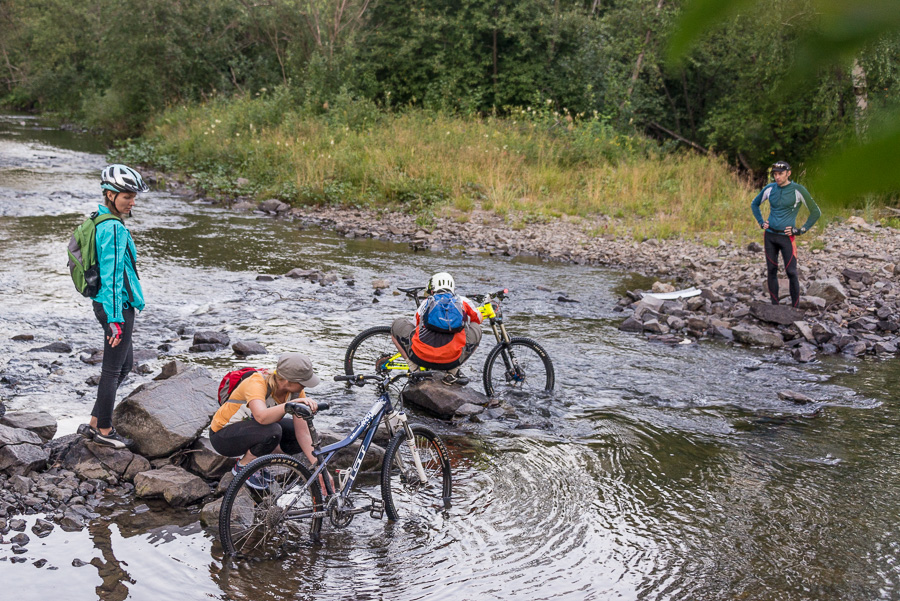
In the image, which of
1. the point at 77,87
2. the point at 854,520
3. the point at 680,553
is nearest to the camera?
the point at 680,553

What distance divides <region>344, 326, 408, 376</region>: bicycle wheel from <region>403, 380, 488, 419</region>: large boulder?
525mm

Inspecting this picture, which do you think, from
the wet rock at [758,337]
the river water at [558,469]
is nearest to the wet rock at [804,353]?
the river water at [558,469]

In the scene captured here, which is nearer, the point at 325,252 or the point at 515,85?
the point at 325,252

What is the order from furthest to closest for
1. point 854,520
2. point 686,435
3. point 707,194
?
point 707,194 < point 686,435 < point 854,520

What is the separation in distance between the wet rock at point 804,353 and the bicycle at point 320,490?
21.5 feet

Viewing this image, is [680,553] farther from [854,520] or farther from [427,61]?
[427,61]

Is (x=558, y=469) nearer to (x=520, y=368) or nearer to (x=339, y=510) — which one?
(x=520, y=368)

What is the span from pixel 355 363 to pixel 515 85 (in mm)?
23840

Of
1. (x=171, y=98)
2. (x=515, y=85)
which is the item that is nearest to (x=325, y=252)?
(x=515, y=85)

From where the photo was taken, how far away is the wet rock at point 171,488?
6035 millimetres

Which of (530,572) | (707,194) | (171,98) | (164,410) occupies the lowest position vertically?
(530,572)

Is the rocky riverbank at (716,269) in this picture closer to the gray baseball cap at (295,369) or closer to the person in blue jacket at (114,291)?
the gray baseball cap at (295,369)

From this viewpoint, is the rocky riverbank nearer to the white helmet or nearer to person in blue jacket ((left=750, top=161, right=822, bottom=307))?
person in blue jacket ((left=750, top=161, right=822, bottom=307))

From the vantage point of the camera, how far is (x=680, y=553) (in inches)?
229
